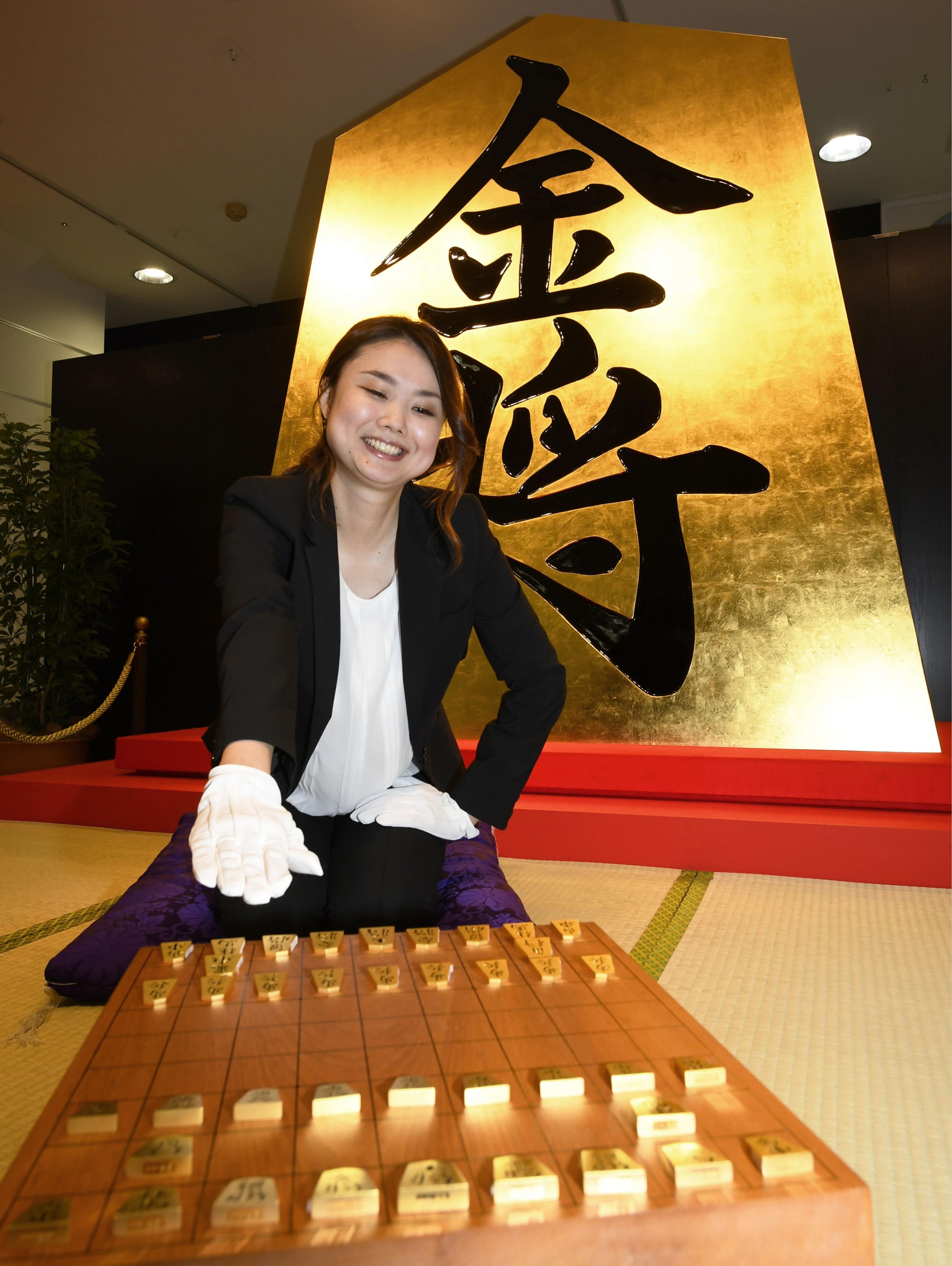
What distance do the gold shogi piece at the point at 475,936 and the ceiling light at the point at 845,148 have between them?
404 cm

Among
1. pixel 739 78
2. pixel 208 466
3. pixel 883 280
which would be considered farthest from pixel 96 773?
pixel 883 280

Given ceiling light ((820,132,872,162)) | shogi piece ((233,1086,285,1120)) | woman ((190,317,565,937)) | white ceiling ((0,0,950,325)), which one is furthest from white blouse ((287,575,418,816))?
ceiling light ((820,132,872,162))

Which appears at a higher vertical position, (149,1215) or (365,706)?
(365,706)

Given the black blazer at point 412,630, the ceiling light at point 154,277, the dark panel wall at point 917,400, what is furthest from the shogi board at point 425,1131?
the ceiling light at point 154,277

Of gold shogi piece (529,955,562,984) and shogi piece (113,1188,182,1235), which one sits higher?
gold shogi piece (529,955,562,984)

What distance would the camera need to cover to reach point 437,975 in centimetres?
72

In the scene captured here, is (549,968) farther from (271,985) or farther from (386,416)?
(386,416)

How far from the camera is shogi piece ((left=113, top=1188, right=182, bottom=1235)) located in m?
0.41

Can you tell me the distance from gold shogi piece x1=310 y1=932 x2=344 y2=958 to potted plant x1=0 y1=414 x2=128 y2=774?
3747mm

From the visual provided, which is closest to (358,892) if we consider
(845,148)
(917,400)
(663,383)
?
(663,383)

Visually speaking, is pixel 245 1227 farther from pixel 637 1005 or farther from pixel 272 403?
pixel 272 403

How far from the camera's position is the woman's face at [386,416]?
1.23 m

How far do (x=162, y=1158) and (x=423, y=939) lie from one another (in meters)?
0.37

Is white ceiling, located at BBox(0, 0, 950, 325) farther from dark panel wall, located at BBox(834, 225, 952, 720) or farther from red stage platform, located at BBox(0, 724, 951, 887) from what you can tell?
red stage platform, located at BBox(0, 724, 951, 887)
